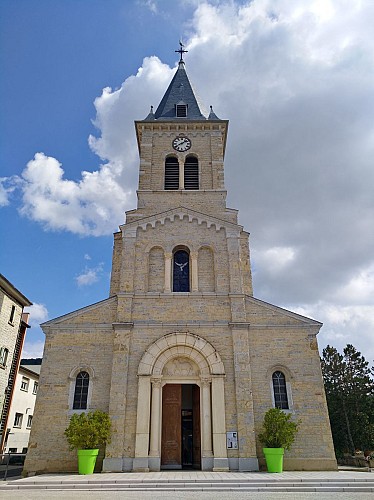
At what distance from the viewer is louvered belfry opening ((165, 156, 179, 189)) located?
24.6m

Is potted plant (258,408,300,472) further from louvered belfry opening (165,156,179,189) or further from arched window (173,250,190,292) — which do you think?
louvered belfry opening (165,156,179,189)

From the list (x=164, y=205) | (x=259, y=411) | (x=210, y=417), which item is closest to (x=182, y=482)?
(x=210, y=417)

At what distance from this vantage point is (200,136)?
26.1 metres

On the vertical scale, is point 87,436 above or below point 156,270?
below

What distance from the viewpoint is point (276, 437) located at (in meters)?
15.5

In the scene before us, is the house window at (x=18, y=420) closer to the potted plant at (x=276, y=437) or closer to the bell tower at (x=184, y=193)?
the bell tower at (x=184, y=193)

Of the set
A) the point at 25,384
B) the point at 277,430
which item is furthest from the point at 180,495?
the point at 25,384

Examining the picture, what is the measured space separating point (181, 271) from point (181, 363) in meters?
4.88

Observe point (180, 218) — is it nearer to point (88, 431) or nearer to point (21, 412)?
point (88, 431)

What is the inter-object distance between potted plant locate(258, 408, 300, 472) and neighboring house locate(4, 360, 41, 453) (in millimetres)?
17892

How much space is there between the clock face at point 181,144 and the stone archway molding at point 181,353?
13267 millimetres

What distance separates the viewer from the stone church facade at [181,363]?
1623cm

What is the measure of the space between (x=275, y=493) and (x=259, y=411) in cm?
534

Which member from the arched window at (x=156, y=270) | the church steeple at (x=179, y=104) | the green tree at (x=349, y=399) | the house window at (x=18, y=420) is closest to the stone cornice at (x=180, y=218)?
the arched window at (x=156, y=270)
